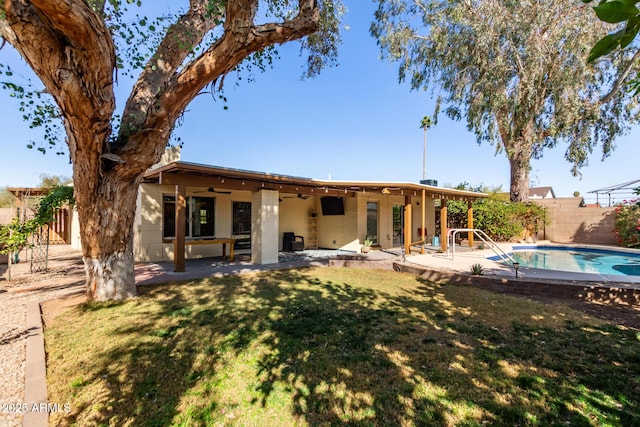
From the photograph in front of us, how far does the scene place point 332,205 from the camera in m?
14.2

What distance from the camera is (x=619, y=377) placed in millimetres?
3203

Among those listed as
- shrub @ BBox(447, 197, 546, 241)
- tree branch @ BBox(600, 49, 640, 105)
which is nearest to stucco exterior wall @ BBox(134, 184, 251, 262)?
shrub @ BBox(447, 197, 546, 241)

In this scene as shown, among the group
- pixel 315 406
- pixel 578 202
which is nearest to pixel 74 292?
pixel 315 406

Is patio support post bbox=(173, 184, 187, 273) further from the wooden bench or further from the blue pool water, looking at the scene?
the blue pool water

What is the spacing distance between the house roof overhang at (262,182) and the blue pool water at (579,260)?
4.16m

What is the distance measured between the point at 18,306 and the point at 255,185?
594 centimetres

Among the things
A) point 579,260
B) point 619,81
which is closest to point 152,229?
point 579,260

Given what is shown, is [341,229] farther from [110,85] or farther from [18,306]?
[110,85]

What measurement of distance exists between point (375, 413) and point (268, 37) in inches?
204

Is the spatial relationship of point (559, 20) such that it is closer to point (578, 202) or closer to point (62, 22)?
point (578, 202)

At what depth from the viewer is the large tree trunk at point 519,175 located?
17.5 metres

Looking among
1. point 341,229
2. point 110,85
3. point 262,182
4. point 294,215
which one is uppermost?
point 110,85

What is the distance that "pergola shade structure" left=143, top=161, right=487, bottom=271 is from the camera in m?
8.29

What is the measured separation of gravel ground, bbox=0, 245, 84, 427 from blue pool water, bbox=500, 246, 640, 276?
11673mm
